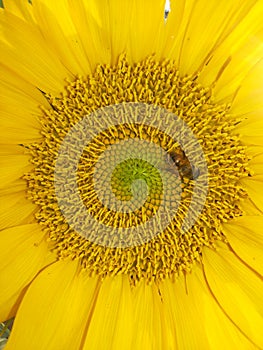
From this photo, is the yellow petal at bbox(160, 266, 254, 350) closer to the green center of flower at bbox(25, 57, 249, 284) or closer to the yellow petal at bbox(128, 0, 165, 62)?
the green center of flower at bbox(25, 57, 249, 284)

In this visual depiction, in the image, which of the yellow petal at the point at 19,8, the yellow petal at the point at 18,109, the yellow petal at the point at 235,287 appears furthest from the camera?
the yellow petal at the point at 235,287

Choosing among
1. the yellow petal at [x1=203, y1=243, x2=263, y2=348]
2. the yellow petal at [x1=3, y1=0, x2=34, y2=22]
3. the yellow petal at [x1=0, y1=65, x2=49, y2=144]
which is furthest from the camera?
the yellow petal at [x1=203, y1=243, x2=263, y2=348]

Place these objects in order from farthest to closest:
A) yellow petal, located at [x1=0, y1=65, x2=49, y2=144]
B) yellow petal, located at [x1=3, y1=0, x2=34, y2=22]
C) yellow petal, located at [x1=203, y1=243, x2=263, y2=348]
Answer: yellow petal, located at [x1=203, y1=243, x2=263, y2=348]
yellow petal, located at [x1=0, y1=65, x2=49, y2=144]
yellow petal, located at [x1=3, y1=0, x2=34, y2=22]

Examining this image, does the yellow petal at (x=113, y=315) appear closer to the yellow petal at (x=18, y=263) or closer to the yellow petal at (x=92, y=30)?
the yellow petal at (x=18, y=263)

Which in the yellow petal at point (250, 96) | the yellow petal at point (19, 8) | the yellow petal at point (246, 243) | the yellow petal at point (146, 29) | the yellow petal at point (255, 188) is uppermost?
the yellow petal at point (19, 8)

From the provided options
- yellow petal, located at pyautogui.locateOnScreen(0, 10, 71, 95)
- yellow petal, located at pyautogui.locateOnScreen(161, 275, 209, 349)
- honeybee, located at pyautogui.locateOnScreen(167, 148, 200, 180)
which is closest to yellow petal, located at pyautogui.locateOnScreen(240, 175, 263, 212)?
honeybee, located at pyautogui.locateOnScreen(167, 148, 200, 180)

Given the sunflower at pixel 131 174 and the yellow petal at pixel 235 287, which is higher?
the sunflower at pixel 131 174

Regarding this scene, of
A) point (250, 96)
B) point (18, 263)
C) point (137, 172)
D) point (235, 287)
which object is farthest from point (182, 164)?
point (18, 263)

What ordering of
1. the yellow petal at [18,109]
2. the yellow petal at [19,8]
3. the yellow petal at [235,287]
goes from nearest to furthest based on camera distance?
the yellow petal at [19,8]
the yellow petal at [18,109]
the yellow petal at [235,287]

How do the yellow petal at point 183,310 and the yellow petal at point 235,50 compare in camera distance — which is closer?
the yellow petal at point 235,50

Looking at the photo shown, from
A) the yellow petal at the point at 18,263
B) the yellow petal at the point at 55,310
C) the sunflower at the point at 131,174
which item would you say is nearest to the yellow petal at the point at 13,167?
the sunflower at the point at 131,174
